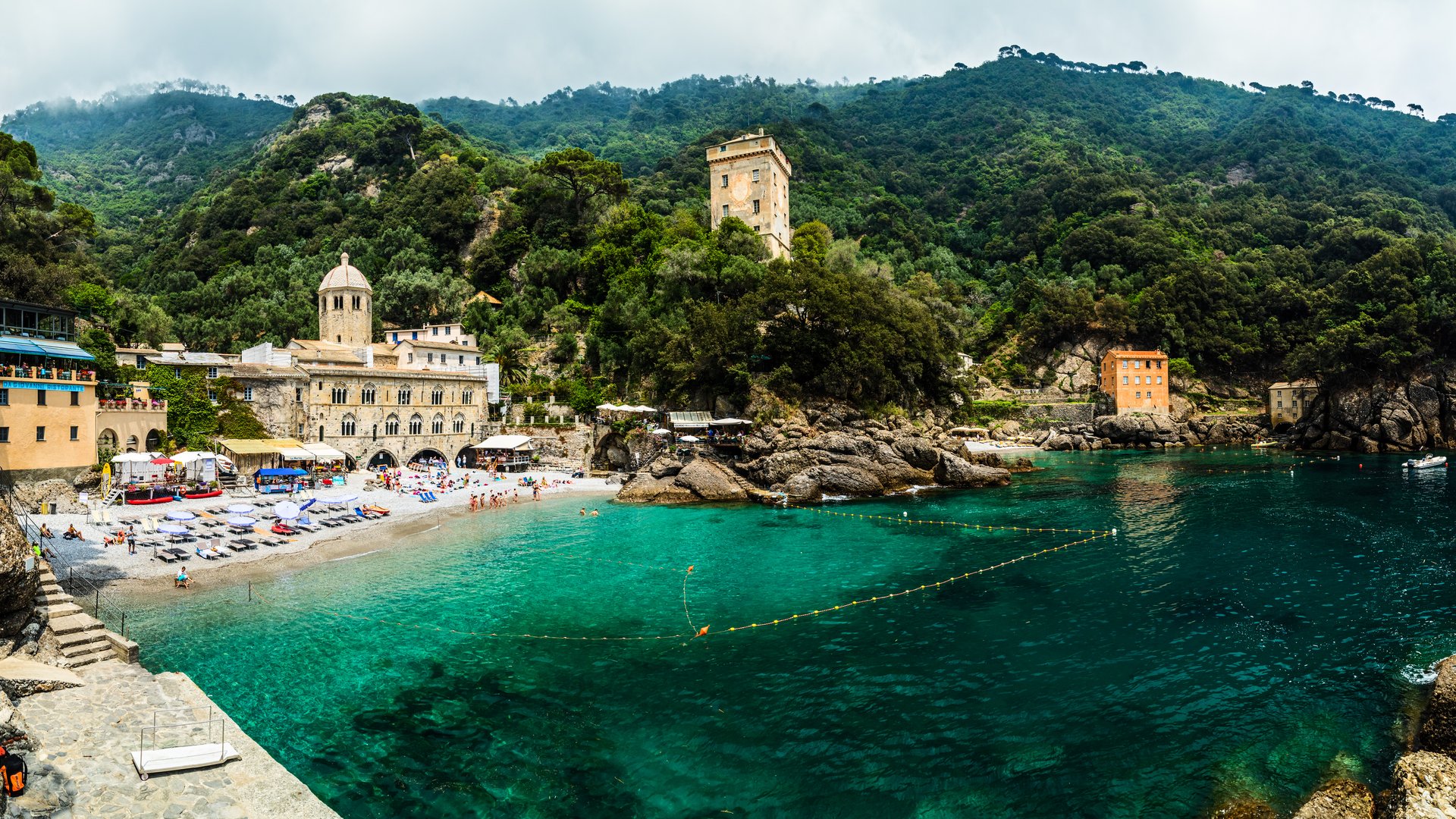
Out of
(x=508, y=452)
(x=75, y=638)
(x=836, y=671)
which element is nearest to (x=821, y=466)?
(x=508, y=452)

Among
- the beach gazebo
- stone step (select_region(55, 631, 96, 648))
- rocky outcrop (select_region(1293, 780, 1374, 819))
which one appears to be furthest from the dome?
rocky outcrop (select_region(1293, 780, 1374, 819))

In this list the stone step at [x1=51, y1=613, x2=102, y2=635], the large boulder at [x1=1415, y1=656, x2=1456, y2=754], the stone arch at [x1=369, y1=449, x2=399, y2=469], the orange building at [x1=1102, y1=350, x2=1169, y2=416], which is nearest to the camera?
the large boulder at [x1=1415, y1=656, x2=1456, y2=754]

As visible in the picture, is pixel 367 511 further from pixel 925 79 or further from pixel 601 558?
pixel 925 79

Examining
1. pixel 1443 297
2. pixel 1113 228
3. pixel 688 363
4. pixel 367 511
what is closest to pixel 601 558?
pixel 367 511

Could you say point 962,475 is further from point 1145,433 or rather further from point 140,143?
point 140,143

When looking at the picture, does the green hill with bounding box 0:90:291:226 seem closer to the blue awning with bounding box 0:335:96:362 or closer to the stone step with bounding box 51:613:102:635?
the blue awning with bounding box 0:335:96:362

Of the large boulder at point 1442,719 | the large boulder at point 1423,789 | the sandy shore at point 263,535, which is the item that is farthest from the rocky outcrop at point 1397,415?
the large boulder at point 1423,789
